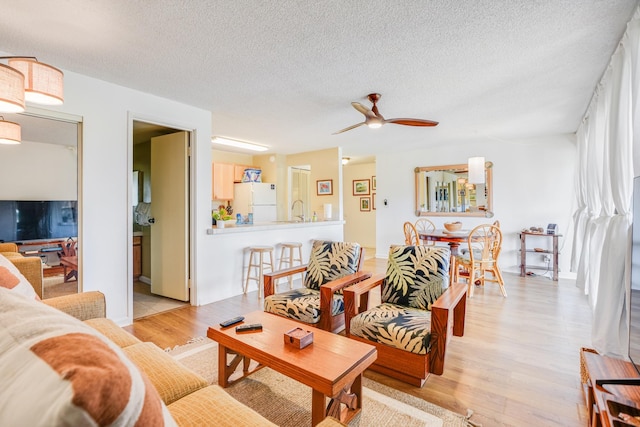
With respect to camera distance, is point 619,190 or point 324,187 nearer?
point 619,190

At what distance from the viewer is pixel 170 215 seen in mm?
3896

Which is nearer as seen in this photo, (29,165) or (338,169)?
(29,165)

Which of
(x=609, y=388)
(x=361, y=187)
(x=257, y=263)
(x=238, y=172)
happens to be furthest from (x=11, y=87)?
(x=361, y=187)

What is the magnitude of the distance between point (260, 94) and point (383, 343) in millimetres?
2658

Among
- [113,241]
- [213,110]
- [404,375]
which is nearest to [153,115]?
[213,110]

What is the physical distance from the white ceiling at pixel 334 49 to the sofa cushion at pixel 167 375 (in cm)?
193

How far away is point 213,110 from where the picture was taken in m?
3.79

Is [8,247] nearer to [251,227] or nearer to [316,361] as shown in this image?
[251,227]

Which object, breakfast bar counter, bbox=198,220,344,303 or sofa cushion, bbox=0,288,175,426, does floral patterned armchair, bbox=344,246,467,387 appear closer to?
sofa cushion, bbox=0,288,175,426

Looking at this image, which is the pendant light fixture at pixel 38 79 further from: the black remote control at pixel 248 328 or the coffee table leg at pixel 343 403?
the coffee table leg at pixel 343 403

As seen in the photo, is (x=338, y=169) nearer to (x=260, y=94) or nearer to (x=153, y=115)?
(x=260, y=94)

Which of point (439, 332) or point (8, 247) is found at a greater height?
point (8, 247)

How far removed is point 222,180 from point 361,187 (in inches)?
157

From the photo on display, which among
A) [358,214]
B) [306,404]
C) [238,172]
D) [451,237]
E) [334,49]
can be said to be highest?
[334,49]
